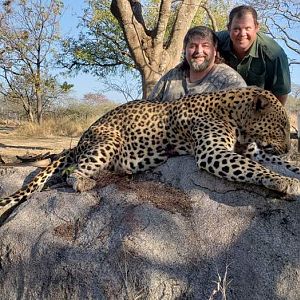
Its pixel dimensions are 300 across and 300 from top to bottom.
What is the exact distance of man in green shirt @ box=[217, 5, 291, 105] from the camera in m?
6.29

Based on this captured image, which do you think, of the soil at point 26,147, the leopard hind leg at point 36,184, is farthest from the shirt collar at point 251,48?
the soil at point 26,147

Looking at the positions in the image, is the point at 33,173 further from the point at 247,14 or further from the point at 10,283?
the point at 247,14

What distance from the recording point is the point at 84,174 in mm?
5414

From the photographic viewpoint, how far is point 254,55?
6.58 m

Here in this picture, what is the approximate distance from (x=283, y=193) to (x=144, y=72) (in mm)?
8149

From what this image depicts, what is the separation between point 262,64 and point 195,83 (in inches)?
38.7

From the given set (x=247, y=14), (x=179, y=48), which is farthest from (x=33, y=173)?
(x=179, y=48)

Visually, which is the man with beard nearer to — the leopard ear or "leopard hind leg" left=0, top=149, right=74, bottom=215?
the leopard ear

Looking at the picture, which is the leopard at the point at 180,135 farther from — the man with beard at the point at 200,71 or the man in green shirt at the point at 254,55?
the man in green shirt at the point at 254,55

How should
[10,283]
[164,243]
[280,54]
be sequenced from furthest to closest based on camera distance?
1. [280,54]
2. [10,283]
3. [164,243]

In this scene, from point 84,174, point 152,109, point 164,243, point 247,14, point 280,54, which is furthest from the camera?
point 280,54

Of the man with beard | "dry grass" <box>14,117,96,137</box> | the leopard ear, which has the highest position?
the man with beard

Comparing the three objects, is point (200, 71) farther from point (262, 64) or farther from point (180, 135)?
point (262, 64)

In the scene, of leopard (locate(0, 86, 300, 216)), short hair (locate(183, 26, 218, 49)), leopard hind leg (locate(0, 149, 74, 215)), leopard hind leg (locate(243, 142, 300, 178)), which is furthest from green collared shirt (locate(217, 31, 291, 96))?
leopard hind leg (locate(0, 149, 74, 215))
